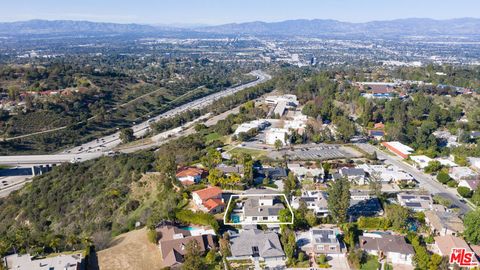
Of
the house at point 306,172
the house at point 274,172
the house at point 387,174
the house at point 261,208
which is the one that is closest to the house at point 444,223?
the house at point 387,174

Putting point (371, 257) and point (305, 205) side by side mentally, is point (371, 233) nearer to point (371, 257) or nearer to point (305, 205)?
point (371, 257)

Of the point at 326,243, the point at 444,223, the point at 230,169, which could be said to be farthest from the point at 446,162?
the point at 326,243

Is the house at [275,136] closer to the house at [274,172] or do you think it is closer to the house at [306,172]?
the house at [306,172]

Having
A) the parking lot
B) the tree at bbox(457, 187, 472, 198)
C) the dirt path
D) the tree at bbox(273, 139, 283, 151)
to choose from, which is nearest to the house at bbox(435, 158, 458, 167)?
the tree at bbox(457, 187, 472, 198)

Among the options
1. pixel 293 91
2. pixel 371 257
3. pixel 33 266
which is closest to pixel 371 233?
pixel 371 257
